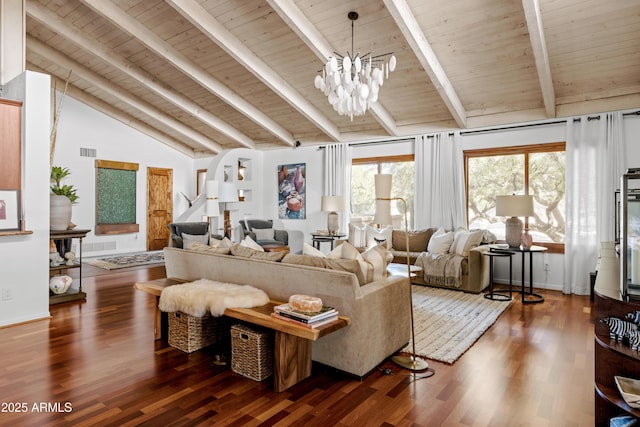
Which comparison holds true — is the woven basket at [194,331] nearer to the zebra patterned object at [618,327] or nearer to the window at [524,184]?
the zebra patterned object at [618,327]

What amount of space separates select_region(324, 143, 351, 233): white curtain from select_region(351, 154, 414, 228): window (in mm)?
161

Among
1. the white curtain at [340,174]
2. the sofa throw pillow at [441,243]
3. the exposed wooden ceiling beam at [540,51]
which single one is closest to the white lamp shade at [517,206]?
the sofa throw pillow at [441,243]

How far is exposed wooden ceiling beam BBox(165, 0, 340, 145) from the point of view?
15.1ft

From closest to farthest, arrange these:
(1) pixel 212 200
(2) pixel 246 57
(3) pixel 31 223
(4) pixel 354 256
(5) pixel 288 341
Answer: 1. (5) pixel 288 341
2. (4) pixel 354 256
3. (3) pixel 31 223
4. (2) pixel 246 57
5. (1) pixel 212 200

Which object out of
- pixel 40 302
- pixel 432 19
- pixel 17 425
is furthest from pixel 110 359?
pixel 432 19

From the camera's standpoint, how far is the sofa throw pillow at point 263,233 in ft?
24.8

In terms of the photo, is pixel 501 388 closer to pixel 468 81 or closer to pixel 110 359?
pixel 110 359

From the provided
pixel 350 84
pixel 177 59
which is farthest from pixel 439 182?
pixel 177 59

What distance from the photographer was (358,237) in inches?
264

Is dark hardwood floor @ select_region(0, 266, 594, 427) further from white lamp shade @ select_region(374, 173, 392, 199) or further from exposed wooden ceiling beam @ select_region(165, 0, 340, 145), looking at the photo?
exposed wooden ceiling beam @ select_region(165, 0, 340, 145)

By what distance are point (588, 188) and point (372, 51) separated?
11.0ft

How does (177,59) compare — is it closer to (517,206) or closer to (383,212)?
(383,212)

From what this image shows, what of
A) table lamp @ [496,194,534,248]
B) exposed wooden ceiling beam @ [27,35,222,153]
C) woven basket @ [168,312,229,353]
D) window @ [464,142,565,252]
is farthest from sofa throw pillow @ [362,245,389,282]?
exposed wooden ceiling beam @ [27,35,222,153]

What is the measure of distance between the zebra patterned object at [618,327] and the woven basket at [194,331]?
2.65 meters
